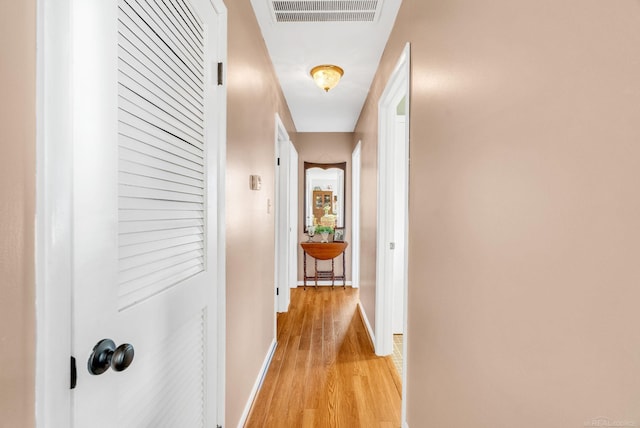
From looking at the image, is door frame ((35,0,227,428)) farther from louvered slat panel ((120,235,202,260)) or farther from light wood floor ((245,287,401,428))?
light wood floor ((245,287,401,428))

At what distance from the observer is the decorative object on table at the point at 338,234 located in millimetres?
4945

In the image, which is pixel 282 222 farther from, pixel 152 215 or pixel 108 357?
pixel 108 357

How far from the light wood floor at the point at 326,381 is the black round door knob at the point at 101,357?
144cm

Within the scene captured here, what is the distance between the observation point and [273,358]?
2598 mm

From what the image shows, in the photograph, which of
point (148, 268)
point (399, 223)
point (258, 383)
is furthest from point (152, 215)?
point (399, 223)

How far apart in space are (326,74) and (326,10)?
2.30ft

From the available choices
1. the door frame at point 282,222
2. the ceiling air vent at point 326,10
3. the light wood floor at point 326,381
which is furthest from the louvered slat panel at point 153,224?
the door frame at point 282,222

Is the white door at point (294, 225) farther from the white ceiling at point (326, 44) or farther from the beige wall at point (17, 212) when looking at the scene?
the beige wall at point (17, 212)

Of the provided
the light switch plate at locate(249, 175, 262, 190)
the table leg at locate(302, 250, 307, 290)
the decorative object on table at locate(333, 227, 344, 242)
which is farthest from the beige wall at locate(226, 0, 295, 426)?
the decorative object on table at locate(333, 227, 344, 242)

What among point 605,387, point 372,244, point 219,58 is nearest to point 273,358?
point 372,244

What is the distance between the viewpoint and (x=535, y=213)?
69 centimetres

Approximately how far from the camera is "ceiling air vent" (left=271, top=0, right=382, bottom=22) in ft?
6.18

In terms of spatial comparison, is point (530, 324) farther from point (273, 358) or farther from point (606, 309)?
point (273, 358)

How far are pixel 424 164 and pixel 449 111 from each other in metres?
0.35
